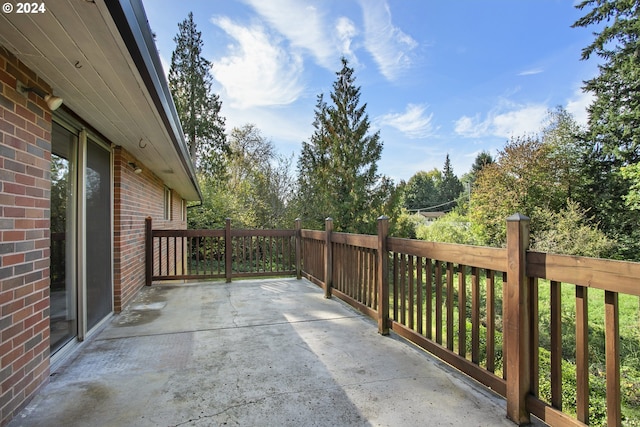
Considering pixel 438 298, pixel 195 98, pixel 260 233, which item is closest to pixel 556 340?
pixel 438 298

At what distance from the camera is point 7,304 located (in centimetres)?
181

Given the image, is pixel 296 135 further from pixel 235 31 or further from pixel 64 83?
pixel 64 83

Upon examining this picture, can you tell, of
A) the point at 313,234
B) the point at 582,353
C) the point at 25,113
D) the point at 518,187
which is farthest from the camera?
the point at 518,187

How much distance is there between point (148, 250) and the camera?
5863 mm

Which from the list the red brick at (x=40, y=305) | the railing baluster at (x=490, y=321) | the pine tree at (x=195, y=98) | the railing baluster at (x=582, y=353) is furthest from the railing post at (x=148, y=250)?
the pine tree at (x=195, y=98)

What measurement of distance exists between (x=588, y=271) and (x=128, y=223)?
503cm

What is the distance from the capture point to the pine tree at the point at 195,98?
15.9m

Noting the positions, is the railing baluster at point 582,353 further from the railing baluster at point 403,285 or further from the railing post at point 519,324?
the railing baluster at point 403,285

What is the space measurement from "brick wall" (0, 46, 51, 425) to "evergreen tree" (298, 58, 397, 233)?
13.2 metres

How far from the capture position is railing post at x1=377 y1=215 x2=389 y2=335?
10.6 ft

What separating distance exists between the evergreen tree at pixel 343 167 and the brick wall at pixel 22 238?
43.3ft

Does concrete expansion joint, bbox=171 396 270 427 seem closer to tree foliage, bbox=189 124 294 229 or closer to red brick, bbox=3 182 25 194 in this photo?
red brick, bbox=3 182 25 194

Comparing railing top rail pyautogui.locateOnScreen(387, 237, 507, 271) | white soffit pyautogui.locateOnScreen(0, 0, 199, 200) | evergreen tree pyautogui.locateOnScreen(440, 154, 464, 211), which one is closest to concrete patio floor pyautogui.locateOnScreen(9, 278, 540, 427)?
railing top rail pyautogui.locateOnScreen(387, 237, 507, 271)

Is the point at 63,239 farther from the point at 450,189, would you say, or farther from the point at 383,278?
the point at 450,189
